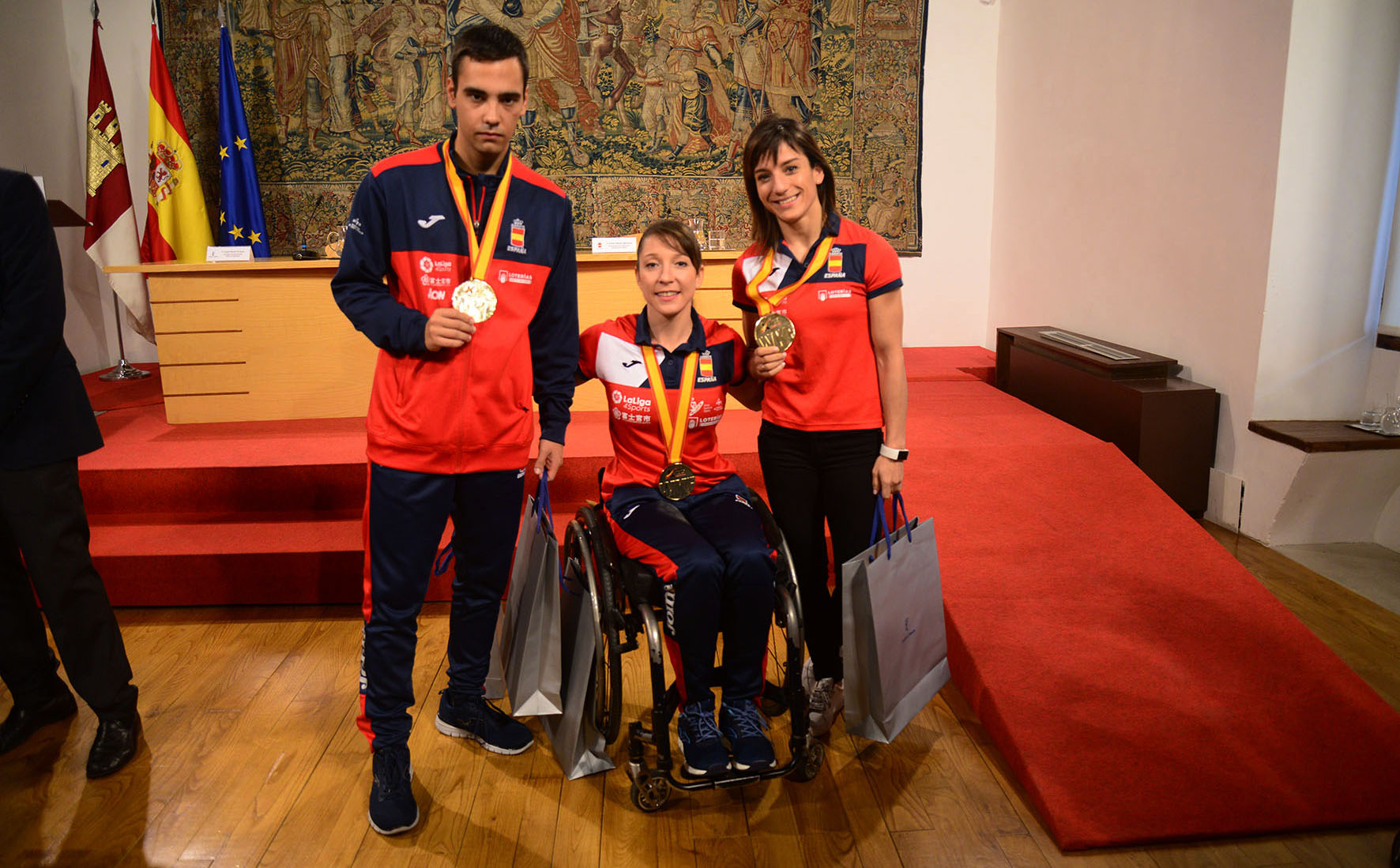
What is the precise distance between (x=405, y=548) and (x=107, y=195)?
5118 mm

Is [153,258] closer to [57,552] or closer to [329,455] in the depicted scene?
[329,455]

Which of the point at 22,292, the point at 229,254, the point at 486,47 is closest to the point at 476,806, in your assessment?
the point at 22,292

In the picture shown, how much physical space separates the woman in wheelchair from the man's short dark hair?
499mm

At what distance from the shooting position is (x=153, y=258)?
551 centimetres

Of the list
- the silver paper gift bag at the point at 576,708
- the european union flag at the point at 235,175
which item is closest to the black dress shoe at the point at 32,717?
the silver paper gift bag at the point at 576,708

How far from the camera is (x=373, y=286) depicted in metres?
2.01

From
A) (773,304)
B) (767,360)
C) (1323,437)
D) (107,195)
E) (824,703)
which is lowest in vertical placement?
(824,703)

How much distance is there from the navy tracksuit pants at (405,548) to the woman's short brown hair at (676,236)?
0.67 metres

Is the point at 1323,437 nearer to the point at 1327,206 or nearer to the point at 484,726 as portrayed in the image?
the point at 1327,206

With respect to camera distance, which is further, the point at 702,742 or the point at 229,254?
the point at 229,254

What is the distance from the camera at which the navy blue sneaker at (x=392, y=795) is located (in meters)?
2.09

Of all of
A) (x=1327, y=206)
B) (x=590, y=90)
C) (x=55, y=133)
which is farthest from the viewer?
(x=590, y=90)

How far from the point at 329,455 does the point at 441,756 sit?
1.91m

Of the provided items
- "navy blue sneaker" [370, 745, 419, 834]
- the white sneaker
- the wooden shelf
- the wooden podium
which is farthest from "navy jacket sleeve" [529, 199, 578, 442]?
the wooden shelf
